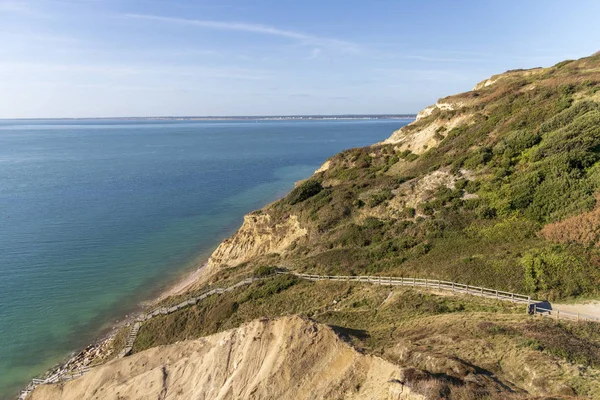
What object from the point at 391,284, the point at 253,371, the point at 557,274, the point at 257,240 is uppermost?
the point at 557,274

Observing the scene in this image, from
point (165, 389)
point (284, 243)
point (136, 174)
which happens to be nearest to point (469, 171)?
point (284, 243)

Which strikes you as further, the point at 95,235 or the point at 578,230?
the point at 95,235

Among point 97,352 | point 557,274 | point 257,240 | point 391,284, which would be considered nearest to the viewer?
point 557,274

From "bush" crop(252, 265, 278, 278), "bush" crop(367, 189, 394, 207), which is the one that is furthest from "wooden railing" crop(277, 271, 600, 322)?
"bush" crop(367, 189, 394, 207)

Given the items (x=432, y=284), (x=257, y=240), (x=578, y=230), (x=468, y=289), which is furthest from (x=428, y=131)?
(x=468, y=289)

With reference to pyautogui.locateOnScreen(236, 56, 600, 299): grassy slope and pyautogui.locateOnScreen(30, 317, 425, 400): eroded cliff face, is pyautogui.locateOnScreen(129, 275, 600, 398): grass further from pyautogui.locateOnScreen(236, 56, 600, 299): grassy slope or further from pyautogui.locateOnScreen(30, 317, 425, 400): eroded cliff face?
pyautogui.locateOnScreen(236, 56, 600, 299): grassy slope

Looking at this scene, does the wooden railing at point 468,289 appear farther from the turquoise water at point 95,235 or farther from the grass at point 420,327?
the turquoise water at point 95,235

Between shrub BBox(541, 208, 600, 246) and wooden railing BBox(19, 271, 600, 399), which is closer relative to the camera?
wooden railing BBox(19, 271, 600, 399)

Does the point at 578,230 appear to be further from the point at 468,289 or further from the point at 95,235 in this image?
the point at 95,235
